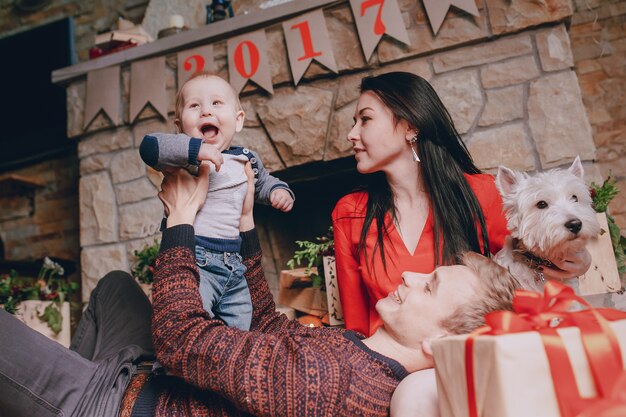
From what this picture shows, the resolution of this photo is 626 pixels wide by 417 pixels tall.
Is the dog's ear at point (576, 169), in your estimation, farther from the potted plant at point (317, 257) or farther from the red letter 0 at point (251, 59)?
the red letter 0 at point (251, 59)

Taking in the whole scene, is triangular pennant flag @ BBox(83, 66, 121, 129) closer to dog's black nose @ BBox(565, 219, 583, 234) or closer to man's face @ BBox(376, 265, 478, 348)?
man's face @ BBox(376, 265, 478, 348)

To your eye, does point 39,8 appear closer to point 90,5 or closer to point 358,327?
point 90,5

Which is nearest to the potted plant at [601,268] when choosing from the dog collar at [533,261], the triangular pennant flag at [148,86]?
the dog collar at [533,261]

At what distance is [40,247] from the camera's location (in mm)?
3578

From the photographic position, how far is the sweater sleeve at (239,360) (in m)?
1.01

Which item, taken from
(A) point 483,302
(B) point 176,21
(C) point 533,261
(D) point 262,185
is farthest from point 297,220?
(A) point 483,302

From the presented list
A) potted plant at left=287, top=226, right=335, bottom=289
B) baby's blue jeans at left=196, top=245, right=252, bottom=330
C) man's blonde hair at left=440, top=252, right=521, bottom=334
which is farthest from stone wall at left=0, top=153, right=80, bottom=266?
man's blonde hair at left=440, top=252, right=521, bottom=334

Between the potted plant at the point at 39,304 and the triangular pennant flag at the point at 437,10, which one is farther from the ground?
the triangular pennant flag at the point at 437,10

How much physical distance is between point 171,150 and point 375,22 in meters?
1.46

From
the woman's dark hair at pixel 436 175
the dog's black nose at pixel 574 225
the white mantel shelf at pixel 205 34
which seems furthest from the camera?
the white mantel shelf at pixel 205 34

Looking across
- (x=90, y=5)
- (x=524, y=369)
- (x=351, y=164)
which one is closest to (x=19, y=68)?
(x=90, y=5)

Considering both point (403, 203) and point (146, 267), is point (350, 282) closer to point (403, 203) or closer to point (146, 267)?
point (403, 203)

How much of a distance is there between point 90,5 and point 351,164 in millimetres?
2456

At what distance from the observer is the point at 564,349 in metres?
0.69
